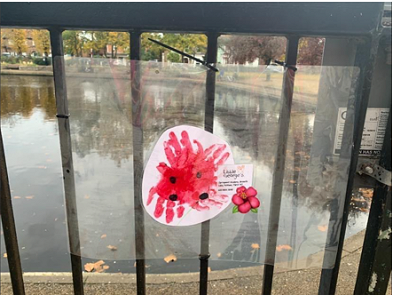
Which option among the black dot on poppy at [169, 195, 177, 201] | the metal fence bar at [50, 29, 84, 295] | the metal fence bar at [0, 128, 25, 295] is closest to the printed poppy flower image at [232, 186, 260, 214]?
the black dot on poppy at [169, 195, 177, 201]

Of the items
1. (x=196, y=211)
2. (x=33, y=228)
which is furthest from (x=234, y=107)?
(x=33, y=228)

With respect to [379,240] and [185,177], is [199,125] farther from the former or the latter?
[379,240]

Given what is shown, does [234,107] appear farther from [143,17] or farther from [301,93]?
[143,17]

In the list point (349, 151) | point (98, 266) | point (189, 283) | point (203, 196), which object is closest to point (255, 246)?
point (203, 196)

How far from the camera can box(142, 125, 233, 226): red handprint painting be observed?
131cm

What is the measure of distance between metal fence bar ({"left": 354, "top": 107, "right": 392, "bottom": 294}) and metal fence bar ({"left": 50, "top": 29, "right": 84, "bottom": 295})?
50.0 inches

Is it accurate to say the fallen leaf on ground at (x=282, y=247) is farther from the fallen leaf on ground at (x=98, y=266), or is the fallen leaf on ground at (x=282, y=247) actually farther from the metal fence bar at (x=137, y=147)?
the fallen leaf on ground at (x=98, y=266)

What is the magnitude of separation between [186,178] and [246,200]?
271 millimetres

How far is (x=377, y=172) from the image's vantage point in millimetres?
1363

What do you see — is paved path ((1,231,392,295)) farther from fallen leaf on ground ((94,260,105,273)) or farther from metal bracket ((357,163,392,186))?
metal bracket ((357,163,392,186))

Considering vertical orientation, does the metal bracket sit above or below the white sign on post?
below

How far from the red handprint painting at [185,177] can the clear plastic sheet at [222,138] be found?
0.11 ft

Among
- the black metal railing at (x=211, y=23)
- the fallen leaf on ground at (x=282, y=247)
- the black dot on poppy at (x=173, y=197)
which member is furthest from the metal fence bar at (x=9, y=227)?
the fallen leaf on ground at (x=282, y=247)

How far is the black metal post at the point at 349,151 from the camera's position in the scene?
4.05 ft
